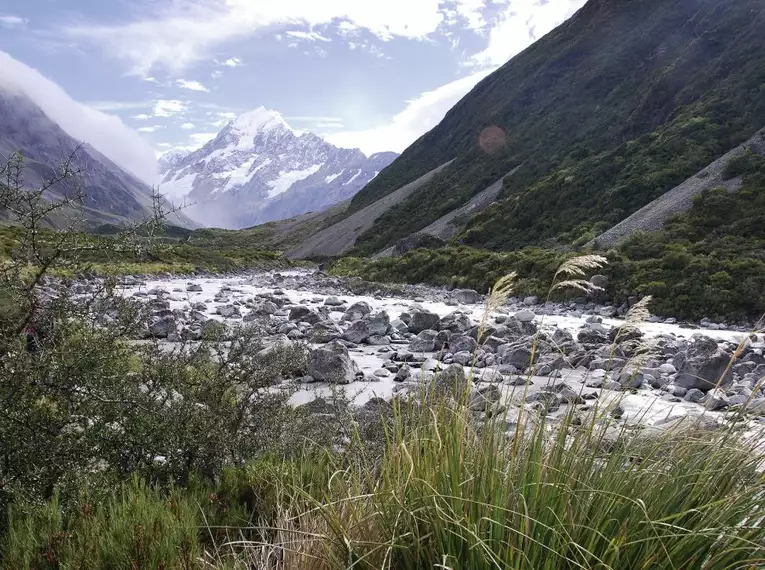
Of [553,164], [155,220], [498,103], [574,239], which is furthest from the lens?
[498,103]

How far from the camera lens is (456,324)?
13.2 metres

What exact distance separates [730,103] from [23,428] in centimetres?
4654

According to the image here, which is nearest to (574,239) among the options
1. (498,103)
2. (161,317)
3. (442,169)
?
(161,317)

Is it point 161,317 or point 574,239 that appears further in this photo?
point 574,239

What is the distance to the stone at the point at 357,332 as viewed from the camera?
12.8 m

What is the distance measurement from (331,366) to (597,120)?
198ft

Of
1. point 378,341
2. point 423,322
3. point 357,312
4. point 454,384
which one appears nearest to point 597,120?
point 357,312

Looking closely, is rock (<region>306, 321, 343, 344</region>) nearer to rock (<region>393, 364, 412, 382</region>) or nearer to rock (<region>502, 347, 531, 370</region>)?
rock (<region>393, 364, 412, 382</region>)

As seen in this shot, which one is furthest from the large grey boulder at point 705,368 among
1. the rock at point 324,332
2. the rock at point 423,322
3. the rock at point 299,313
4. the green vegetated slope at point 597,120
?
the green vegetated slope at point 597,120

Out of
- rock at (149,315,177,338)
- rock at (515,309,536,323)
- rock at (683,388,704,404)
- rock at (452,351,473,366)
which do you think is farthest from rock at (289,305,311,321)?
rock at (683,388,704,404)

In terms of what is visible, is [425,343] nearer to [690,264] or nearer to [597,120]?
[690,264]

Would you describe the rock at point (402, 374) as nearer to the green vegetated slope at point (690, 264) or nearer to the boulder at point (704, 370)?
the boulder at point (704, 370)

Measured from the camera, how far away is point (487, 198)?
57562mm

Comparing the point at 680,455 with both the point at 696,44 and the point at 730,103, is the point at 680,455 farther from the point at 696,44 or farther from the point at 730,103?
the point at 696,44
